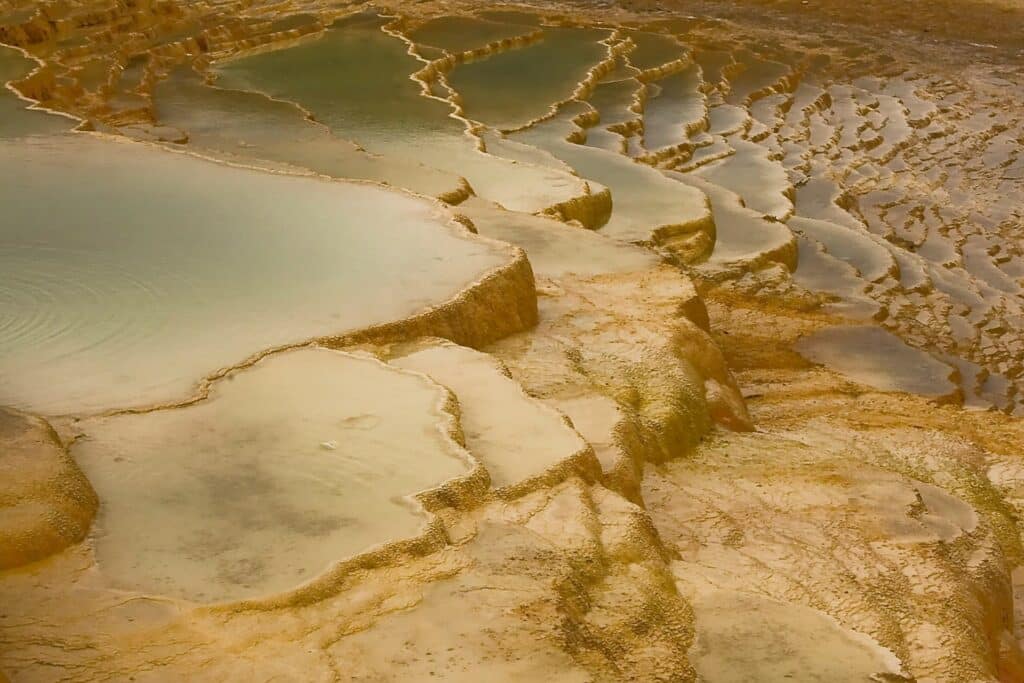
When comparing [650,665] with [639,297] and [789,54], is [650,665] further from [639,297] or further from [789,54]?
[789,54]

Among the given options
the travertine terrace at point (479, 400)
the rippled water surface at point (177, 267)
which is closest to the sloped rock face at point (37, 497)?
the travertine terrace at point (479, 400)

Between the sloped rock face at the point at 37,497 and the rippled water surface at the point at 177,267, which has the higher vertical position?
the sloped rock face at the point at 37,497

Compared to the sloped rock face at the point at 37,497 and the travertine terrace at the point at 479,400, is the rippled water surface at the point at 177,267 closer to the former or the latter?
the travertine terrace at the point at 479,400

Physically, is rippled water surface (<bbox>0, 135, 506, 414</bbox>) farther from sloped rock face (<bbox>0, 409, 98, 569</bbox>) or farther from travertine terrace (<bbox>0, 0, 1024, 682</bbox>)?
sloped rock face (<bbox>0, 409, 98, 569</bbox>)

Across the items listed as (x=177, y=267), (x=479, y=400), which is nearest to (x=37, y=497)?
(x=479, y=400)

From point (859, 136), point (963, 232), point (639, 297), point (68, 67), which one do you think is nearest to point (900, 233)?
point (963, 232)

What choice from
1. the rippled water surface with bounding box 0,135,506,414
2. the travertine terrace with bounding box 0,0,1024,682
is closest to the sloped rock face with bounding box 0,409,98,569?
the travertine terrace with bounding box 0,0,1024,682

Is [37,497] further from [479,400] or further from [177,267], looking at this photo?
[177,267]

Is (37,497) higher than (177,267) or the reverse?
higher
